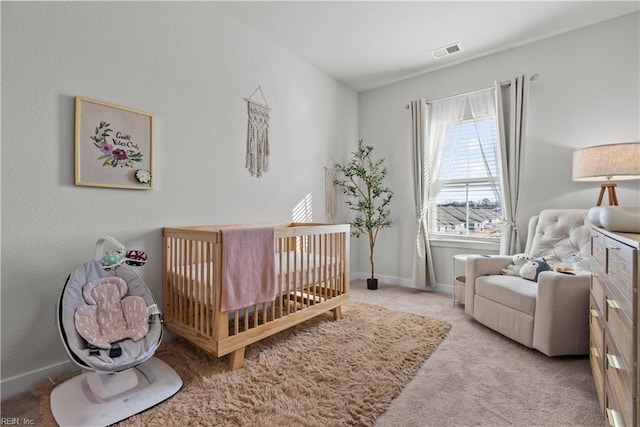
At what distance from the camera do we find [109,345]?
1.46m

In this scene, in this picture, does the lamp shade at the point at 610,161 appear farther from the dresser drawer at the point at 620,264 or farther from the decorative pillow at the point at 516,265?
the dresser drawer at the point at 620,264

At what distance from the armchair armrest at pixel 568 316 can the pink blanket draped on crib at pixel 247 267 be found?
1747 mm

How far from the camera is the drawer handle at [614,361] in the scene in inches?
41.7

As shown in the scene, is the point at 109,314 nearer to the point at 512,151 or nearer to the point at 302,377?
the point at 302,377

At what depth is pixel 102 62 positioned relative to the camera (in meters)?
1.85

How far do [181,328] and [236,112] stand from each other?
1.78m

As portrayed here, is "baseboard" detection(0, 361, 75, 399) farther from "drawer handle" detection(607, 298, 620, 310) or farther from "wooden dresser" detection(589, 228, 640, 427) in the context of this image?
"drawer handle" detection(607, 298, 620, 310)

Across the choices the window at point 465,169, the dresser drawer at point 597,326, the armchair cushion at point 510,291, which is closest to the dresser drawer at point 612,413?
the dresser drawer at point 597,326

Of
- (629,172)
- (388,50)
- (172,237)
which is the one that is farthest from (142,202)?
(629,172)

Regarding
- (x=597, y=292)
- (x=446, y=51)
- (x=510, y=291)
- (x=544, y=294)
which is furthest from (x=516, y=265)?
(x=446, y=51)

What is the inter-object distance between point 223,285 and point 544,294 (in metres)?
1.97

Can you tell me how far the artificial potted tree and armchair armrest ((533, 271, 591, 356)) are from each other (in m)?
1.94

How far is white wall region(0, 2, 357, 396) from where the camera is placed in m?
1.56

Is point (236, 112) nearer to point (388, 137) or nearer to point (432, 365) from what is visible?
point (388, 137)
